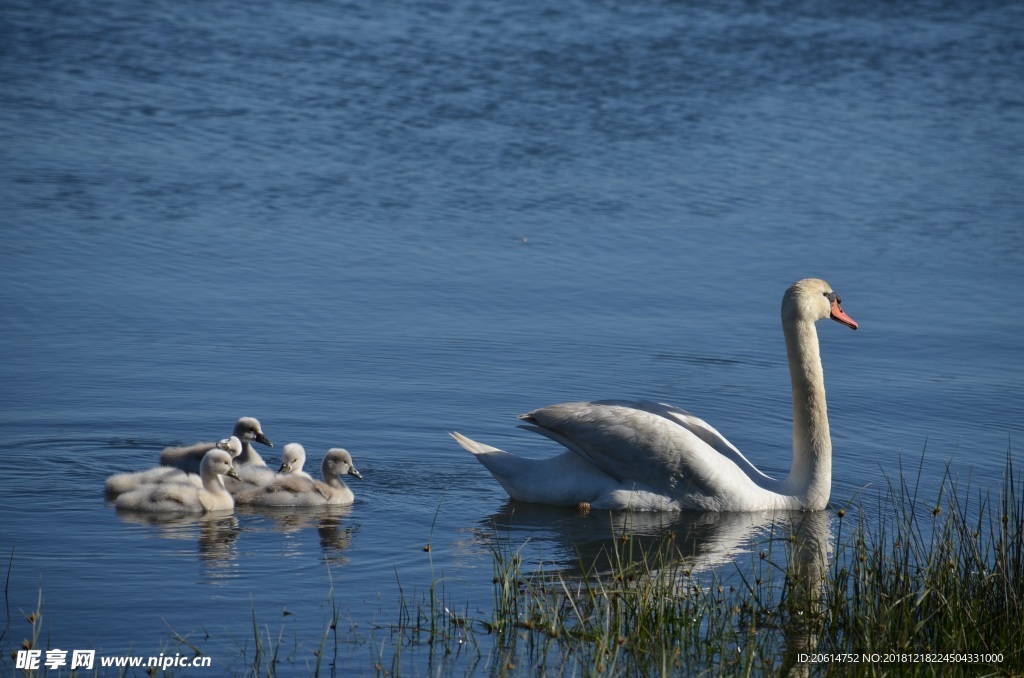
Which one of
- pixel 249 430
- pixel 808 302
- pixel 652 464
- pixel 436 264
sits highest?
pixel 436 264

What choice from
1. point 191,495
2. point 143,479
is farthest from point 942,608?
point 143,479

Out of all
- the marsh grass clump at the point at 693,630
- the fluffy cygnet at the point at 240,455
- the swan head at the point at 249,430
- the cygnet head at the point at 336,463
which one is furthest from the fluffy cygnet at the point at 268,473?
the marsh grass clump at the point at 693,630

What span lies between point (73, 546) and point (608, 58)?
1540cm

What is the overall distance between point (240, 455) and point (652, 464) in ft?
7.88

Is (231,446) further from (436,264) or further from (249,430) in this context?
(436,264)

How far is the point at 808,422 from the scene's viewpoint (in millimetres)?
9242

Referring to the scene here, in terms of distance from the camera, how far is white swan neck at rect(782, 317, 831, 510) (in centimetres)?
912

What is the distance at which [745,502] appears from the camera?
898 centimetres

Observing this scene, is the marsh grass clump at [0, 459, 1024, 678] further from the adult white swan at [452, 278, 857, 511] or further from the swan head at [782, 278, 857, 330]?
the swan head at [782, 278, 857, 330]

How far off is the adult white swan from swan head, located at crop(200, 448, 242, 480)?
1.27 m

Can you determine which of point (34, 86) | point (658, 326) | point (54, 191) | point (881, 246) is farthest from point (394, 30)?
point (658, 326)

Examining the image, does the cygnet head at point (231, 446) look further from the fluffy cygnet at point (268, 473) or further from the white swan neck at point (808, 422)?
the white swan neck at point (808, 422)

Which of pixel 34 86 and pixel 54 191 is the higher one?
pixel 34 86

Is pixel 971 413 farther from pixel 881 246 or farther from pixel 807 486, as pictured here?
pixel 881 246
